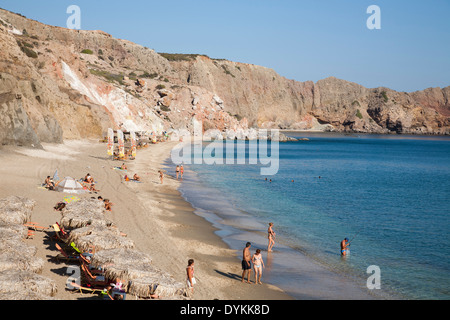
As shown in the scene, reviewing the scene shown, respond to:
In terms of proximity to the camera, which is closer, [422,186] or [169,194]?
[169,194]

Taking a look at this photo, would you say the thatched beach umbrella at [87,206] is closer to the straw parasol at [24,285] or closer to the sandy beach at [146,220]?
the sandy beach at [146,220]

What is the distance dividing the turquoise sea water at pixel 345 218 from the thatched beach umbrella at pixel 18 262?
7418mm

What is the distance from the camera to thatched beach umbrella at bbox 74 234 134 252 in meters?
11.7

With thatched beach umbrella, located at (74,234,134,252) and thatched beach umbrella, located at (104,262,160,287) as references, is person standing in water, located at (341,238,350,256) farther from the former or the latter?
thatched beach umbrella, located at (104,262,160,287)

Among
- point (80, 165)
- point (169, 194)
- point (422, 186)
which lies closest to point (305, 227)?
point (169, 194)

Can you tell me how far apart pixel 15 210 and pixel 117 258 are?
19.0 feet

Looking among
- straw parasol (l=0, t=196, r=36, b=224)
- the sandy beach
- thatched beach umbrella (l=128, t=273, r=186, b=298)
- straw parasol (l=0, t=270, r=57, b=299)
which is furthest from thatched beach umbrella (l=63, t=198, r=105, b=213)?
thatched beach umbrella (l=128, t=273, r=186, b=298)

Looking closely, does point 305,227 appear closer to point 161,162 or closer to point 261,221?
point 261,221

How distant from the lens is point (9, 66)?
1499 inches

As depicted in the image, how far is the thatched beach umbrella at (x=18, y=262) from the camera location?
9.65 meters

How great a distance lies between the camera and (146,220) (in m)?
18.9

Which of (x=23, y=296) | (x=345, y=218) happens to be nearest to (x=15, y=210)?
(x=23, y=296)

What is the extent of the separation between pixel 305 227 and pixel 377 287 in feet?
26.9

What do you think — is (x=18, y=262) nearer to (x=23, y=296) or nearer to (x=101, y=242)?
(x=23, y=296)
